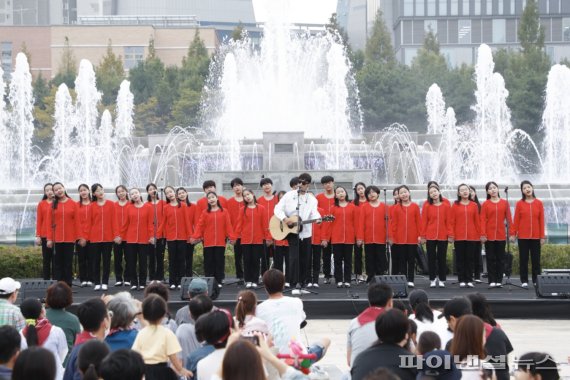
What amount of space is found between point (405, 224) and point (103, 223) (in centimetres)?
466

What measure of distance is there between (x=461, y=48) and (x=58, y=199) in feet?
268

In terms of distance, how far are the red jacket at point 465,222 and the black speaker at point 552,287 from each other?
1.79 metres

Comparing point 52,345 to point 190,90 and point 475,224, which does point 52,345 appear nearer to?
point 475,224

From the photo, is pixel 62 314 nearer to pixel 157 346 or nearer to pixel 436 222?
pixel 157 346

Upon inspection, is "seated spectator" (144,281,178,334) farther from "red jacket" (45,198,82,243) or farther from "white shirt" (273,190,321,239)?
"red jacket" (45,198,82,243)

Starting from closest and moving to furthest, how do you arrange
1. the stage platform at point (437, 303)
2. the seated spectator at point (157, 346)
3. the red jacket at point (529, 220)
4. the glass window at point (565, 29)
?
1. the seated spectator at point (157, 346)
2. the stage platform at point (437, 303)
3. the red jacket at point (529, 220)
4. the glass window at point (565, 29)

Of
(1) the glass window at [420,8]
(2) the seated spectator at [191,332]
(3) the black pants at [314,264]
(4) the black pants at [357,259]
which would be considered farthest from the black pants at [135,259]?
(1) the glass window at [420,8]

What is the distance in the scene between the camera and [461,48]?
96.1 m

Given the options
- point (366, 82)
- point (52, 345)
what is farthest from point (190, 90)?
point (52, 345)

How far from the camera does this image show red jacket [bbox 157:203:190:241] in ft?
58.0

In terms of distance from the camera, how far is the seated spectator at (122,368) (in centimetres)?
621

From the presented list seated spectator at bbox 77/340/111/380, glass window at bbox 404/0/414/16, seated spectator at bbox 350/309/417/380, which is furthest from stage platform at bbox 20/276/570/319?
glass window at bbox 404/0/414/16

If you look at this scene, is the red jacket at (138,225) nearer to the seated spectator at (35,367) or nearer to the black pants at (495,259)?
the black pants at (495,259)

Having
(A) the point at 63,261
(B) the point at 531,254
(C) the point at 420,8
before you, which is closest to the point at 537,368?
(B) the point at 531,254
